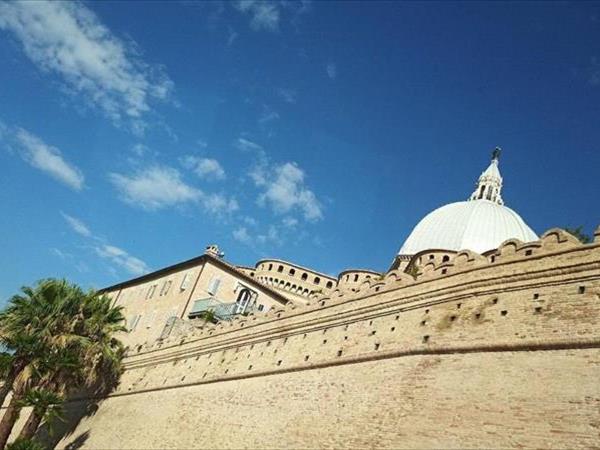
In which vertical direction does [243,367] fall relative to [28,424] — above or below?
above

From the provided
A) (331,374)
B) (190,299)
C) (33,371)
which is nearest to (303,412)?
(331,374)

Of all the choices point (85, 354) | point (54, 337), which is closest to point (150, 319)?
point (85, 354)

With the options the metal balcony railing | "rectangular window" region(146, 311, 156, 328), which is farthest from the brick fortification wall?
"rectangular window" region(146, 311, 156, 328)

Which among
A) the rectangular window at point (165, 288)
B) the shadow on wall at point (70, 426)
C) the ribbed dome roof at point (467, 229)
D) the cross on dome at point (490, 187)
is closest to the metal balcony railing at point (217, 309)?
the rectangular window at point (165, 288)

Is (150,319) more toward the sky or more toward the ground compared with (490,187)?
more toward the ground

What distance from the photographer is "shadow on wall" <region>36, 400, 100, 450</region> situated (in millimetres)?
32625

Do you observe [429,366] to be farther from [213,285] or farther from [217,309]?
[213,285]

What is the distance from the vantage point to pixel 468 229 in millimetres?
47281

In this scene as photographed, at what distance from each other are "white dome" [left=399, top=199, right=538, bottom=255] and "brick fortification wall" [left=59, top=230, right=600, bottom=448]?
24.8 meters

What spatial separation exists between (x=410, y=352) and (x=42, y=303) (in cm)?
2006

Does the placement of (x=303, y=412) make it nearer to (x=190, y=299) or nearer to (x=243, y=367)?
(x=243, y=367)

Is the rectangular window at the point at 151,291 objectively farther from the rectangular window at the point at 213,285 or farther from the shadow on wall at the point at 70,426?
the shadow on wall at the point at 70,426

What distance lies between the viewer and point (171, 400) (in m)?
28.0

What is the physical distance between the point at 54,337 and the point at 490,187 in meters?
45.6
